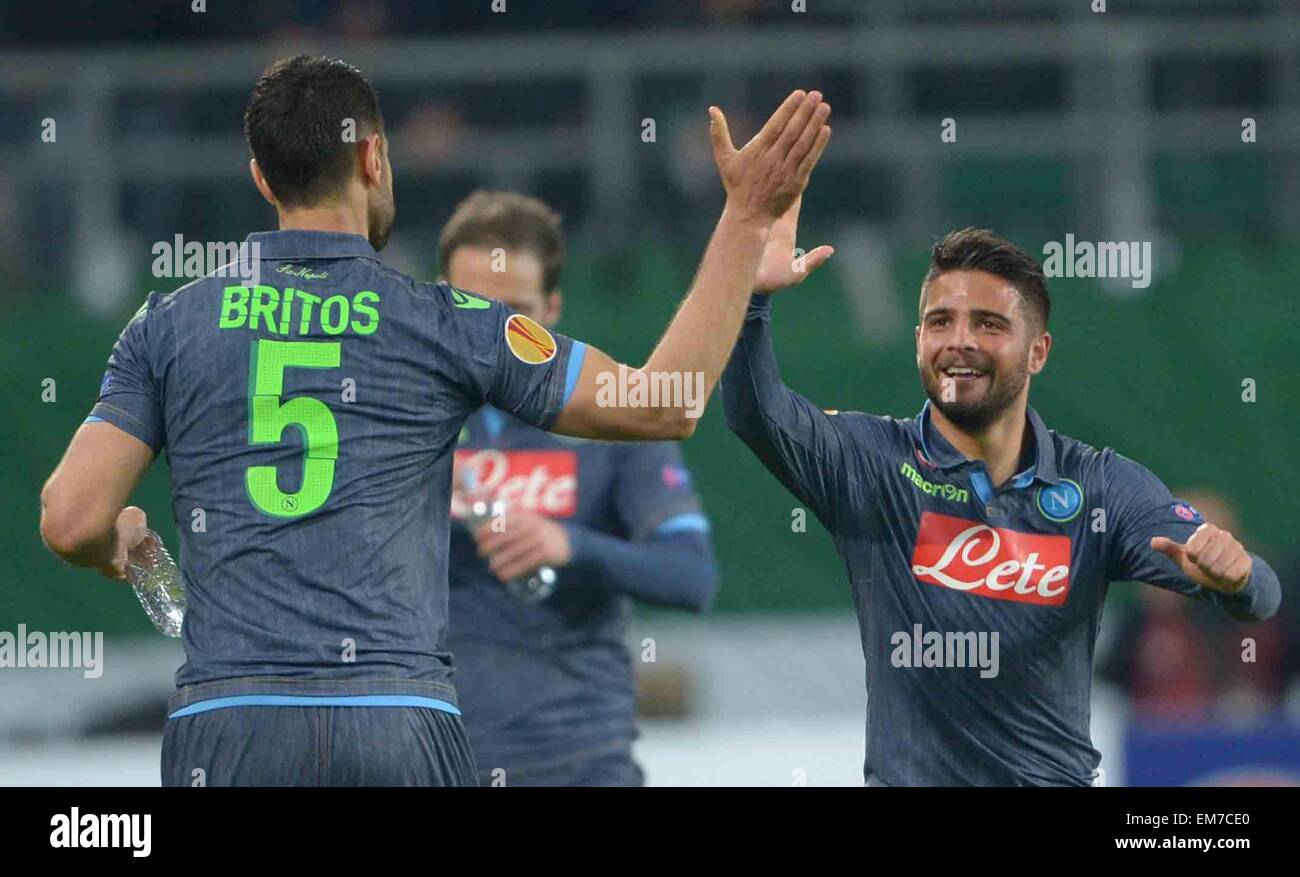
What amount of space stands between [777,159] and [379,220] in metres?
0.84

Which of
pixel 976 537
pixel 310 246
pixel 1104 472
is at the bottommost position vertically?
pixel 976 537

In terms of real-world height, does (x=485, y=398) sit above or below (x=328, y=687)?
above

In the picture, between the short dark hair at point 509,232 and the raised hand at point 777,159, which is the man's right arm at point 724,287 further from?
the short dark hair at point 509,232

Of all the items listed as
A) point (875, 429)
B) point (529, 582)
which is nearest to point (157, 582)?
point (529, 582)

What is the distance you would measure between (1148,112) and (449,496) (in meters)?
8.05

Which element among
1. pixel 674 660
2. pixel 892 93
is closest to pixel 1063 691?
pixel 674 660

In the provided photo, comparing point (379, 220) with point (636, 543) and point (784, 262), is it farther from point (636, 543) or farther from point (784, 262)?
point (636, 543)

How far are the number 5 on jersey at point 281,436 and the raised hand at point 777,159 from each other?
0.87 metres

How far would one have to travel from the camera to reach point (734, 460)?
33.0ft

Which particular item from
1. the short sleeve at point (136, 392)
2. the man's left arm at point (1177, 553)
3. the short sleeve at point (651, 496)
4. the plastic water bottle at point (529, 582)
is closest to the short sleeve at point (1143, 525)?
the man's left arm at point (1177, 553)

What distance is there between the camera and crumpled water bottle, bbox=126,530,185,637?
13.7 feet

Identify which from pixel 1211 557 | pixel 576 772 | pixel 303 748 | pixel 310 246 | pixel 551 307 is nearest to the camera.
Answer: pixel 303 748

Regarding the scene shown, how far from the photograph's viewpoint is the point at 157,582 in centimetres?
428
